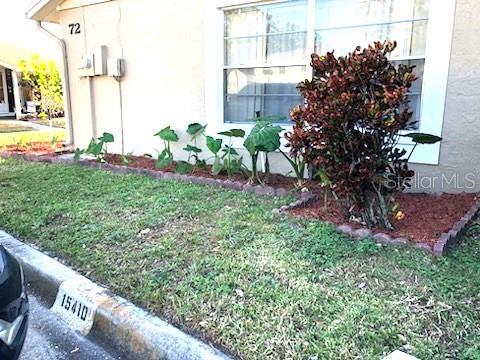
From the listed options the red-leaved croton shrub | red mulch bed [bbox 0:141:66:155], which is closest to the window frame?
the red-leaved croton shrub

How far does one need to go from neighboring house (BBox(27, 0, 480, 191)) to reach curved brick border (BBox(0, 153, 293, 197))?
748 mm

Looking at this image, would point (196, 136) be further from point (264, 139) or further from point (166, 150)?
point (264, 139)

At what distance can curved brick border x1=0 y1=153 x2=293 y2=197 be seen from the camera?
488cm

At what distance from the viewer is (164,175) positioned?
5.87 meters

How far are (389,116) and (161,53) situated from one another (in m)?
4.36

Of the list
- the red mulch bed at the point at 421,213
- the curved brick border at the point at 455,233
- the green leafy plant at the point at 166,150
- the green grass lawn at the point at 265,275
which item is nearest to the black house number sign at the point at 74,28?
the green leafy plant at the point at 166,150

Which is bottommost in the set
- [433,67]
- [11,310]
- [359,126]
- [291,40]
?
[11,310]

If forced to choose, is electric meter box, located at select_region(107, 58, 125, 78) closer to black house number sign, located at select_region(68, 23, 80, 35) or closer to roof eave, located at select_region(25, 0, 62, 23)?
black house number sign, located at select_region(68, 23, 80, 35)

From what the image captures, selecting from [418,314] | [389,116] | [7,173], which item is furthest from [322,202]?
[7,173]

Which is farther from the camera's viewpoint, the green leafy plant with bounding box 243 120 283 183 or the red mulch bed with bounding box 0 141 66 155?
the red mulch bed with bounding box 0 141 66 155

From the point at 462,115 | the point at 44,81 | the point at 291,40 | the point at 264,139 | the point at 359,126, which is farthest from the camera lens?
the point at 44,81

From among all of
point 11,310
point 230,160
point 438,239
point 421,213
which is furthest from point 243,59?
point 11,310

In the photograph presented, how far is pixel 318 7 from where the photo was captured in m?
4.94

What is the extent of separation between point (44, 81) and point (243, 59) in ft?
50.1
